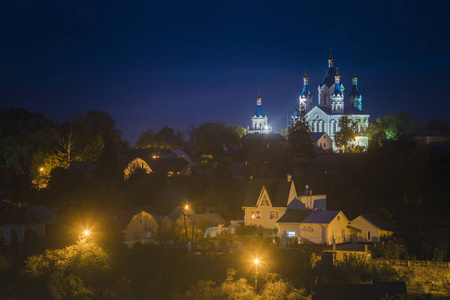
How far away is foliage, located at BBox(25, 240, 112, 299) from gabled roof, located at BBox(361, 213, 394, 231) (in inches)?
642

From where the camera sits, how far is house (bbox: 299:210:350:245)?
35.3 metres

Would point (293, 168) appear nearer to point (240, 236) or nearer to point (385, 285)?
point (240, 236)

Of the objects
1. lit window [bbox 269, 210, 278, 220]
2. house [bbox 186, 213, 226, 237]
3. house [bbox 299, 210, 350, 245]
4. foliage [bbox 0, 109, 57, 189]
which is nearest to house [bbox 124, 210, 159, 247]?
house [bbox 186, 213, 226, 237]

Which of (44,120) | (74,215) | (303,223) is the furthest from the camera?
(44,120)

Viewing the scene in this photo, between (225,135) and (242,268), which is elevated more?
(225,135)

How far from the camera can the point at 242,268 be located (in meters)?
30.9

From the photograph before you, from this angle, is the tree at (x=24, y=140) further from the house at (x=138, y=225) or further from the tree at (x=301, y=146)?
the tree at (x=301, y=146)

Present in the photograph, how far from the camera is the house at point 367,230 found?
3662 cm

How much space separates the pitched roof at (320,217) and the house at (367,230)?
5.63ft

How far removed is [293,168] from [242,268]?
81.3ft

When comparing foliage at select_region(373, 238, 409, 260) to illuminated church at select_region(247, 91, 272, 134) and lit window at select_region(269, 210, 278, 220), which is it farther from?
illuminated church at select_region(247, 91, 272, 134)

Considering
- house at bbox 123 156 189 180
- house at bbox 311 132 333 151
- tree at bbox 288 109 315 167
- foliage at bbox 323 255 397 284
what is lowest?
foliage at bbox 323 255 397 284

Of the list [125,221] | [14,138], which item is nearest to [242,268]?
[125,221]

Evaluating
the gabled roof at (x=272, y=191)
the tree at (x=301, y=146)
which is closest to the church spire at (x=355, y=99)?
the tree at (x=301, y=146)
